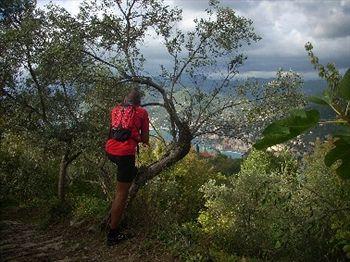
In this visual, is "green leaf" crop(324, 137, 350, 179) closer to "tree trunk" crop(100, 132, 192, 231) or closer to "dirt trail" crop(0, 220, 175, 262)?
"dirt trail" crop(0, 220, 175, 262)

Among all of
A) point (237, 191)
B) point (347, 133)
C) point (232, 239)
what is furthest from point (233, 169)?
point (347, 133)

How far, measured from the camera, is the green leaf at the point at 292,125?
1.05 m

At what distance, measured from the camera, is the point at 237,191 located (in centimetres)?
1555

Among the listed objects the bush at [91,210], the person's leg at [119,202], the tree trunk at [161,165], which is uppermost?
the tree trunk at [161,165]

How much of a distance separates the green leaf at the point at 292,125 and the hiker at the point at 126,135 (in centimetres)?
624

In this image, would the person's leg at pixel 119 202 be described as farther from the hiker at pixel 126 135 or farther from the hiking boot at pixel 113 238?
the hiking boot at pixel 113 238

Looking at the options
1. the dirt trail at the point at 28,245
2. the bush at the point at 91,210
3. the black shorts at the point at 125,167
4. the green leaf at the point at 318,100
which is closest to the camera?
the green leaf at the point at 318,100

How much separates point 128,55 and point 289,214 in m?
4.52

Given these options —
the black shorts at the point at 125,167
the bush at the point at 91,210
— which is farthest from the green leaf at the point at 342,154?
the bush at the point at 91,210

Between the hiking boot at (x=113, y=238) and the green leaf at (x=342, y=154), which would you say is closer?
the green leaf at (x=342, y=154)

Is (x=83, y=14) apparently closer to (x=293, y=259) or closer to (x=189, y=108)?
(x=189, y=108)

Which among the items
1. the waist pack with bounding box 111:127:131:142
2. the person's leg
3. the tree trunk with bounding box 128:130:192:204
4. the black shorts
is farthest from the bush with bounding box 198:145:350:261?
the waist pack with bounding box 111:127:131:142

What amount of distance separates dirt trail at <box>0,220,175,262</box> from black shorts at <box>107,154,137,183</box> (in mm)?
1106

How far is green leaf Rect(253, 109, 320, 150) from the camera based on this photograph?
41.3 inches
